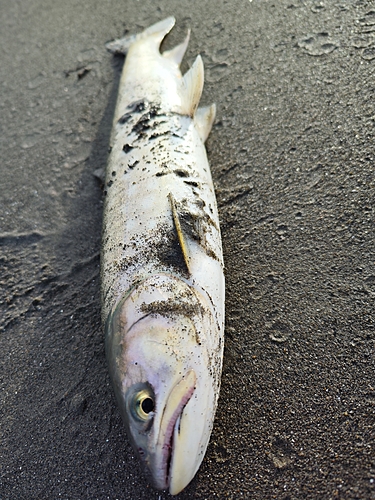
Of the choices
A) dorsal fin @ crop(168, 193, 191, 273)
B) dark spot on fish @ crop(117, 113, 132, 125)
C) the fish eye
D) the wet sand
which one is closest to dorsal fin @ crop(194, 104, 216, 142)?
the wet sand

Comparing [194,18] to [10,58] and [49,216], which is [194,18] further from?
[49,216]

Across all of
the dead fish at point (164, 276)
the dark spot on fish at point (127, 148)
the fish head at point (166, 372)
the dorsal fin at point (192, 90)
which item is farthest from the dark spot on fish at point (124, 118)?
the fish head at point (166, 372)

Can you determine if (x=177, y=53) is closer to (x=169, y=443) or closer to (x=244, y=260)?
(x=244, y=260)

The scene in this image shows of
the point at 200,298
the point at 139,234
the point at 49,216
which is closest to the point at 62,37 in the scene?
the point at 49,216

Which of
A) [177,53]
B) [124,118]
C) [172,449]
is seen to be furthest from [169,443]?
[177,53]

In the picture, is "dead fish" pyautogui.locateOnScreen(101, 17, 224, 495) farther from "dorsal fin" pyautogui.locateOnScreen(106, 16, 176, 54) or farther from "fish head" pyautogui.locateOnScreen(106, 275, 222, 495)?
"dorsal fin" pyautogui.locateOnScreen(106, 16, 176, 54)

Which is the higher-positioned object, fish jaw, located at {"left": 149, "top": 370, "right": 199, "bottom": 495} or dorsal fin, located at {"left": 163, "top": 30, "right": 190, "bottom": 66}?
dorsal fin, located at {"left": 163, "top": 30, "right": 190, "bottom": 66}
